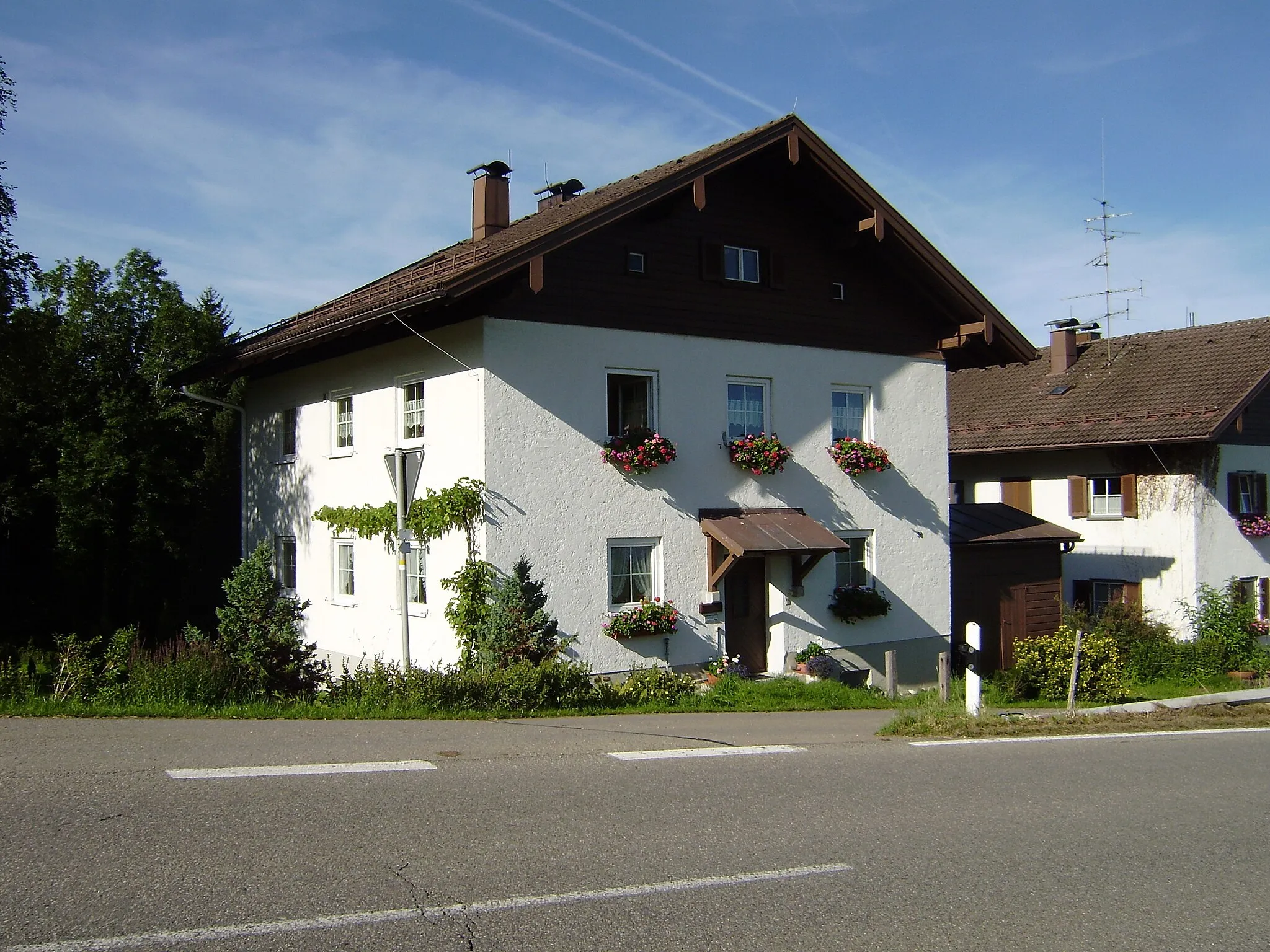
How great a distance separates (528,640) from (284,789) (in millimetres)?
6109

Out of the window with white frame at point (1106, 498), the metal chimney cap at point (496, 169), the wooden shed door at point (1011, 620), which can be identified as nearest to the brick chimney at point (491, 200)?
the metal chimney cap at point (496, 169)

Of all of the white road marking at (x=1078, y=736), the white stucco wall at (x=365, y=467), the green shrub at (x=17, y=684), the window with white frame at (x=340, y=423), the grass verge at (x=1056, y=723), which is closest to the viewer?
the green shrub at (x=17, y=684)

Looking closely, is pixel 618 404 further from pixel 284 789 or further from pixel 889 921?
pixel 889 921

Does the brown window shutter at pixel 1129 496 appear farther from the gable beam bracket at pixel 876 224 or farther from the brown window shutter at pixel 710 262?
the brown window shutter at pixel 710 262

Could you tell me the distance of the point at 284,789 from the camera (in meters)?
7.06

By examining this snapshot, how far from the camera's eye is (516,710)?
11.7m

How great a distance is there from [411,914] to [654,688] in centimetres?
903

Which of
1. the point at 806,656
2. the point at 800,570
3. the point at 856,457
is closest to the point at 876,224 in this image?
the point at 856,457

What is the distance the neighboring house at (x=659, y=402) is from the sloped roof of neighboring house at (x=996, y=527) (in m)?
2.13

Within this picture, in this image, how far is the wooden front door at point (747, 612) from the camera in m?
16.4

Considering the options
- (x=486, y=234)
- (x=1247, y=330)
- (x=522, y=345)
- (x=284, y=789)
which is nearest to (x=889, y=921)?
(x=284, y=789)

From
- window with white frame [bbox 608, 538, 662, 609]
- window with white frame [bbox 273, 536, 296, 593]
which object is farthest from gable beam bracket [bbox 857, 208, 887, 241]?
window with white frame [bbox 273, 536, 296, 593]

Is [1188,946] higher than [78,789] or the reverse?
the reverse

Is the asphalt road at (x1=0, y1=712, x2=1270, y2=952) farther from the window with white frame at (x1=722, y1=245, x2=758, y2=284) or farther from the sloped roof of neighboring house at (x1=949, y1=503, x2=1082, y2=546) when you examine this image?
the sloped roof of neighboring house at (x1=949, y1=503, x2=1082, y2=546)
